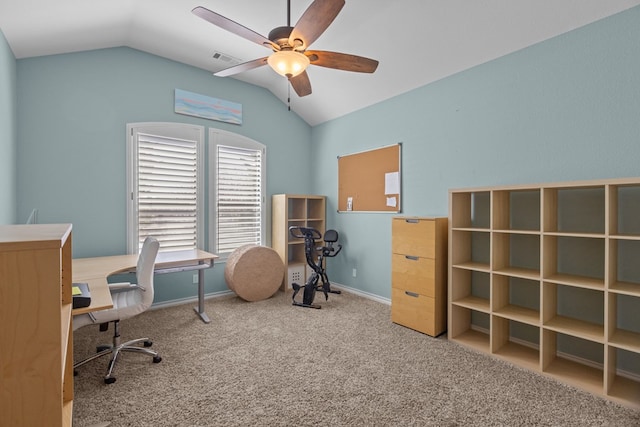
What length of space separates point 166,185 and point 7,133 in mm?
1456

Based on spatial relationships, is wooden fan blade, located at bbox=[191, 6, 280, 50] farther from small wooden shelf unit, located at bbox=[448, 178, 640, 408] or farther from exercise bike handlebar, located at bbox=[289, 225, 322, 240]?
exercise bike handlebar, located at bbox=[289, 225, 322, 240]

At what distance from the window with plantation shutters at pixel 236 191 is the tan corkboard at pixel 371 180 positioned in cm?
126

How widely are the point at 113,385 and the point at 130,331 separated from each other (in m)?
1.02

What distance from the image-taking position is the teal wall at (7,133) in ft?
8.14

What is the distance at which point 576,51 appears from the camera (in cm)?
243

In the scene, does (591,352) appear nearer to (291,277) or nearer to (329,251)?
(329,251)

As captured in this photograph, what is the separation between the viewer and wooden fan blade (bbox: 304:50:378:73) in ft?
7.25

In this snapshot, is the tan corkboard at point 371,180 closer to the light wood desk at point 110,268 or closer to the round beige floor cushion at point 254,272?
the round beige floor cushion at point 254,272

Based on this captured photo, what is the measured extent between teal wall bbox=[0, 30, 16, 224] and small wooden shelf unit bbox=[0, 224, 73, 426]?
2.55 metres

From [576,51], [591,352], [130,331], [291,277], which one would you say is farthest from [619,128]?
[130,331]

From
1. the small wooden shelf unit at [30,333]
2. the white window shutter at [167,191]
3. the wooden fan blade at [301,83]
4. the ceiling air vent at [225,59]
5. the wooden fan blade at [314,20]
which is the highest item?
the ceiling air vent at [225,59]

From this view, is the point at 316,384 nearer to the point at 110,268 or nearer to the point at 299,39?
the point at 110,268

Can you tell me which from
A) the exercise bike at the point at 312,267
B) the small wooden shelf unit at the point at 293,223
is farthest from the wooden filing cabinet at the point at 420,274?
the small wooden shelf unit at the point at 293,223

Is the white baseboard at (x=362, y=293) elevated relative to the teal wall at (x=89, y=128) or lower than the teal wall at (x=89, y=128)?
lower
